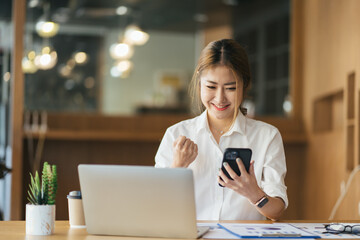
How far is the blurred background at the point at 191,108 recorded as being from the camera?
4.05 meters

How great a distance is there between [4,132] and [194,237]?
328cm

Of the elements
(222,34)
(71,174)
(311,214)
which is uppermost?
(222,34)

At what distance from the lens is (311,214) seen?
15.0ft

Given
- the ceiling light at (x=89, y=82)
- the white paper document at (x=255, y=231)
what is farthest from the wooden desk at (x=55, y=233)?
the ceiling light at (x=89, y=82)

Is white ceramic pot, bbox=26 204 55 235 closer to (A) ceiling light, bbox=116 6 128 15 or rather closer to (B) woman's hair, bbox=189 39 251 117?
(B) woman's hair, bbox=189 39 251 117

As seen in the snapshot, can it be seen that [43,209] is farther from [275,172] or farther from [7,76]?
[7,76]

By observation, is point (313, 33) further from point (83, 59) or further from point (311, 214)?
point (83, 59)

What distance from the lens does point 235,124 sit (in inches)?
82.9

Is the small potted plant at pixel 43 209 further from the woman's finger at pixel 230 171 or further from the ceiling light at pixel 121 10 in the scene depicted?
the ceiling light at pixel 121 10

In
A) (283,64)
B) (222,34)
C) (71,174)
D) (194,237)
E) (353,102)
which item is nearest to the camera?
(194,237)

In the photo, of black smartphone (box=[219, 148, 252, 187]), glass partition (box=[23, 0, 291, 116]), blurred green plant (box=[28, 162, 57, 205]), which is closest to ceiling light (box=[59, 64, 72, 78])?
glass partition (box=[23, 0, 291, 116])

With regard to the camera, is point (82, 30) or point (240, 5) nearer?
point (240, 5)

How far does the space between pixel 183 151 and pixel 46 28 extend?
3.80 m

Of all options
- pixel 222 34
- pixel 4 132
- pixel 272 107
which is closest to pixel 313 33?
pixel 272 107
